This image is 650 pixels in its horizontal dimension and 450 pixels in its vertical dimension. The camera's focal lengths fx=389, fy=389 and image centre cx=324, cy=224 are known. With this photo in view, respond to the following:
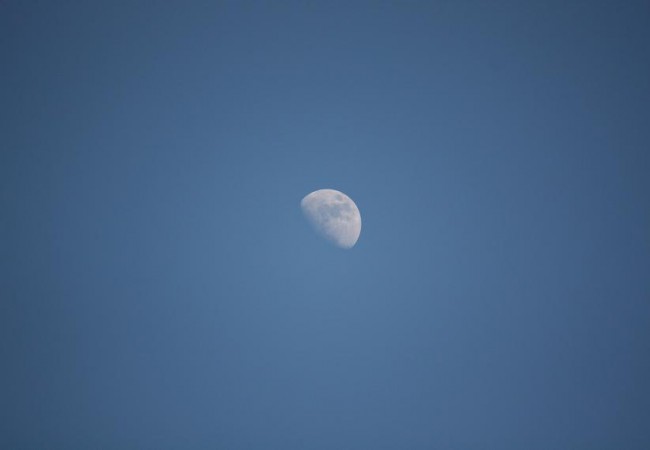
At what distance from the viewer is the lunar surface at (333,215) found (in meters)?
9.70

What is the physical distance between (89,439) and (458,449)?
8.51 metres

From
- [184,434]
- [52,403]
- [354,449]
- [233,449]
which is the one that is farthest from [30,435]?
[354,449]

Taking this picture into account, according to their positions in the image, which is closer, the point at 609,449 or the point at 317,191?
the point at 609,449

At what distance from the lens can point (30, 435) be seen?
28.0 ft

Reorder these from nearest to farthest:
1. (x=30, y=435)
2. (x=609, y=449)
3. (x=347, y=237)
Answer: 1. (x=30, y=435)
2. (x=609, y=449)
3. (x=347, y=237)

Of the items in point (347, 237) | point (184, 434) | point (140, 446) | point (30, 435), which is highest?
point (347, 237)

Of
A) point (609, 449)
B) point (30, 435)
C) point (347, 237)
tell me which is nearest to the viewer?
point (30, 435)

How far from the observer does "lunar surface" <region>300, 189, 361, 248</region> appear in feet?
31.8

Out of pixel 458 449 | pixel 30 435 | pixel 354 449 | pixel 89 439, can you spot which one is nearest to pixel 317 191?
pixel 354 449

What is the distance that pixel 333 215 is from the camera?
9672 millimetres

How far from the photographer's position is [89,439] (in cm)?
874

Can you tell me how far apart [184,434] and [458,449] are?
21.3 ft

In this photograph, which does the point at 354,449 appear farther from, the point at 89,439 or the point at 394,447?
the point at 89,439

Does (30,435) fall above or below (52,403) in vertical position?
below
